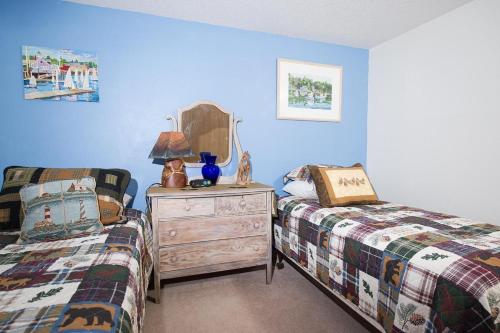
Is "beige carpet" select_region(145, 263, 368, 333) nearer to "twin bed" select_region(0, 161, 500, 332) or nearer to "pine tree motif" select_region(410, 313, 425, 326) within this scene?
"twin bed" select_region(0, 161, 500, 332)

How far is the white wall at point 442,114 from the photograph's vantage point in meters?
1.96

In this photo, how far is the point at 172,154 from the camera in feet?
6.57

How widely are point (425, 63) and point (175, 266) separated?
2846 mm

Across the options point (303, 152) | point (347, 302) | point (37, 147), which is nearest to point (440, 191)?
point (303, 152)

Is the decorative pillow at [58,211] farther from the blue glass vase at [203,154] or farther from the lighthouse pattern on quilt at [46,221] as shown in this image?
the blue glass vase at [203,154]

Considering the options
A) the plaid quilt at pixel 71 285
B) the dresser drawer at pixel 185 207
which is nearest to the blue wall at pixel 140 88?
the dresser drawer at pixel 185 207

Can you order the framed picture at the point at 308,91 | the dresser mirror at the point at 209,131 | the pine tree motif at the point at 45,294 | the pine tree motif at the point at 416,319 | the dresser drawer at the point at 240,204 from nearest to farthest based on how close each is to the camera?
1. the pine tree motif at the point at 45,294
2. the pine tree motif at the point at 416,319
3. the dresser drawer at the point at 240,204
4. the dresser mirror at the point at 209,131
5. the framed picture at the point at 308,91

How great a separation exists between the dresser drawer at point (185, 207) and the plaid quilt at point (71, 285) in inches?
15.2

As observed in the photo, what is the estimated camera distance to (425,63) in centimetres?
241

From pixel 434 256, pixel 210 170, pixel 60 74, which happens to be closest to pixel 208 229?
pixel 210 170

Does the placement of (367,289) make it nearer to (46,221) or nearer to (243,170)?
(243,170)

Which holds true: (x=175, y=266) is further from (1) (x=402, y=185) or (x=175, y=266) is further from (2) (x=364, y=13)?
(2) (x=364, y=13)

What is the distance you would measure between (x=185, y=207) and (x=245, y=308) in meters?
0.82

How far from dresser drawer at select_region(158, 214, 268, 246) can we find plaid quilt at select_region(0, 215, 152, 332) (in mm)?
401
